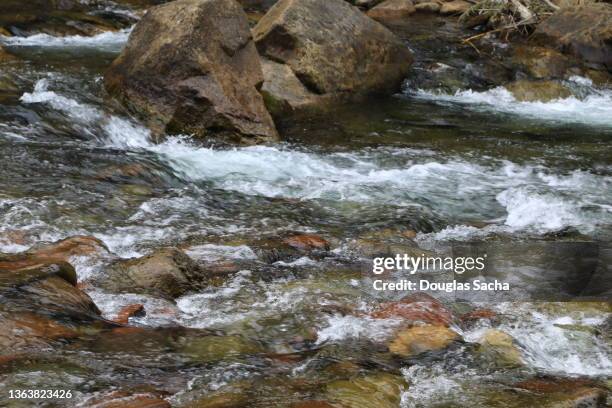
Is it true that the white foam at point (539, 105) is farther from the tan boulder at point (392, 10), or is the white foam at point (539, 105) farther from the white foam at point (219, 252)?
the white foam at point (219, 252)

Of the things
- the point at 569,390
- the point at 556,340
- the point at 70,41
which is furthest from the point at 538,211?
the point at 70,41

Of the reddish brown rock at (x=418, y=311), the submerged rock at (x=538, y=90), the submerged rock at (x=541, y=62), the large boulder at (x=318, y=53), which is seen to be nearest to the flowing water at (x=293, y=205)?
the reddish brown rock at (x=418, y=311)

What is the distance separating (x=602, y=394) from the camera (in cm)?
440

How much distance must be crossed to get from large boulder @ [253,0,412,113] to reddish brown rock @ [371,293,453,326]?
5.90 m

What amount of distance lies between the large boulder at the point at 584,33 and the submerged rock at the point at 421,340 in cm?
1132

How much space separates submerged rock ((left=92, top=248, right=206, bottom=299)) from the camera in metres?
5.57

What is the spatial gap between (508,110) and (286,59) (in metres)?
3.68

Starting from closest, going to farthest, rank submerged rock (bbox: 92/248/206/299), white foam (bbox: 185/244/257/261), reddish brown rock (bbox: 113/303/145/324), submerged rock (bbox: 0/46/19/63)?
reddish brown rock (bbox: 113/303/145/324) < submerged rock (bbox: 92/248/206/299) < white foam (bbox: 185/244/257/261) < submerged rock (bbox: 0/46/19/63)

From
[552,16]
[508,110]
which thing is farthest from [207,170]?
[552,16]

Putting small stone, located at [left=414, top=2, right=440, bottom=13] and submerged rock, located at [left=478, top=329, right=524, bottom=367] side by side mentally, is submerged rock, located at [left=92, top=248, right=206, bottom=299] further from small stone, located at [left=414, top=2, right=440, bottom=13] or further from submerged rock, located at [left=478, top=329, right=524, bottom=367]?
small stone, located at [left=414, top=2, right=440, bottom=13]

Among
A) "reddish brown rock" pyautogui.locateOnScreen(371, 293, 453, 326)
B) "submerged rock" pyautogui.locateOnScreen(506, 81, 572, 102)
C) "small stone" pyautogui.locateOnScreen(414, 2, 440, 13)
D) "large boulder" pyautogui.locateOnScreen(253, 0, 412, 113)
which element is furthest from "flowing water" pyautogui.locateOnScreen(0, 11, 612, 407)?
"small stone" pyautogui.locateOnScreen(414, 2, 440, 13)

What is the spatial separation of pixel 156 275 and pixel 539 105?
9.29m

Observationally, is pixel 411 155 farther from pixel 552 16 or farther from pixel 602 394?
pixel 552 16
